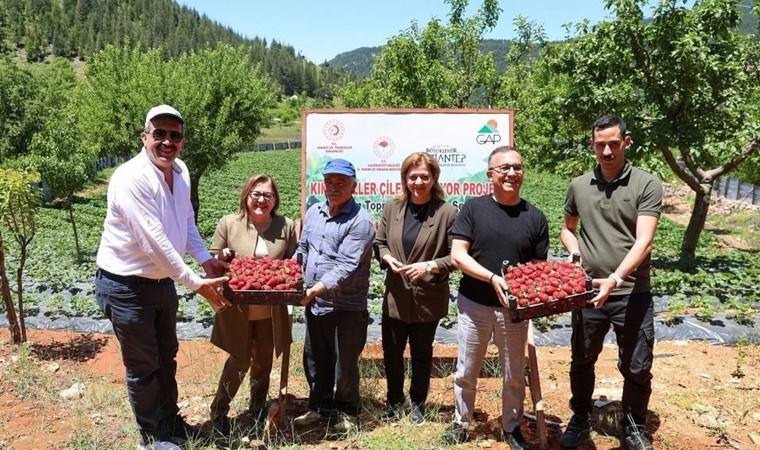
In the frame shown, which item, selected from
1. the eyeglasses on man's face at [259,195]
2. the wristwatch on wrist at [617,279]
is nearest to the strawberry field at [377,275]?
the eyeglasses on man's face at [259,195]

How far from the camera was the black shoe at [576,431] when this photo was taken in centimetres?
382

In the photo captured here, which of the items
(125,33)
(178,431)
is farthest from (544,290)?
(125,33)

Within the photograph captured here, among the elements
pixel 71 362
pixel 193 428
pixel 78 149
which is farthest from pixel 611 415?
pixel 78 149

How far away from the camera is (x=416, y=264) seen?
379cm

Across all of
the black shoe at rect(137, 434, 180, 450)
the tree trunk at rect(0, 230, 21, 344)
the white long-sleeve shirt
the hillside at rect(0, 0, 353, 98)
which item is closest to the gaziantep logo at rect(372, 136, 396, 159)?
the white long-sleeve shirt

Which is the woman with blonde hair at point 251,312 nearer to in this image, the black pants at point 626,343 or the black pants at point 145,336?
the black pants at point 145,336

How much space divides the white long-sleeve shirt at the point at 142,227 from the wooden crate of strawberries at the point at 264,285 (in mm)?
221

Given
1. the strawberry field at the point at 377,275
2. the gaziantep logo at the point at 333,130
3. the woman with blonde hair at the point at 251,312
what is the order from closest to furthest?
1. the woman with blonde hair at the point at 251,312
2. the gaziantep logo at the point at 333,130
3. the strawberry field at the point at 377,275

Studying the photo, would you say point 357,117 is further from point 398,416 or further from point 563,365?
point 563,365

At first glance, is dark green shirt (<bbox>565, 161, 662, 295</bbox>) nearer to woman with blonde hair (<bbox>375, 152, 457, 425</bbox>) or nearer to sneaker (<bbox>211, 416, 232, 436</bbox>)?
woman with blonde hair (<bbox>375, 152, 457, 425</bbox>)

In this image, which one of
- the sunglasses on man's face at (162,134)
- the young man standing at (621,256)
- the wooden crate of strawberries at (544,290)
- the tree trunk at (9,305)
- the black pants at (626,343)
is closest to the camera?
the wooden crate of strawberries at (544,290)

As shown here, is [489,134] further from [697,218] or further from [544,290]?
[697,218]

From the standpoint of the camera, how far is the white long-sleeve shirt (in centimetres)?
323

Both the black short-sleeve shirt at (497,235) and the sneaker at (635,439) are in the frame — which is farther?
the sneaker at (635,439)
